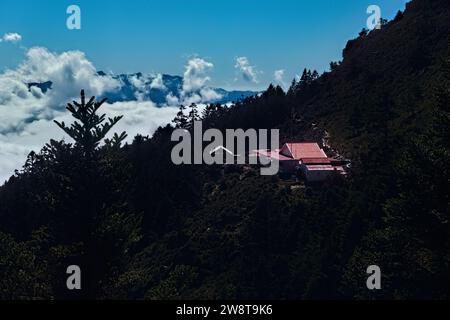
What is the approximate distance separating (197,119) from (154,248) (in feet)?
213

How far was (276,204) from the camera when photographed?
5734 centimetres

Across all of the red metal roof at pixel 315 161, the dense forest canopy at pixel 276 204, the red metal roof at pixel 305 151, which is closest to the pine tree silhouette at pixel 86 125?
the dense forest canopy at pixel 276 204

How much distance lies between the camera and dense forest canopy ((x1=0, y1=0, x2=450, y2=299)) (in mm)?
20391

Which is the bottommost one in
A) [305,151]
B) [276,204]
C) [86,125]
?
[276,204]

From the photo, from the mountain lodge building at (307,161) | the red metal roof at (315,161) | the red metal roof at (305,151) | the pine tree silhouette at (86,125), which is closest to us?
the pine tree silhouette at (86,125)

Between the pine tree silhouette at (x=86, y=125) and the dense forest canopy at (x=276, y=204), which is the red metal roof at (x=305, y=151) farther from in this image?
the pine tree silhouette at (x=86, y=125)

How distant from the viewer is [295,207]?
2416 inches

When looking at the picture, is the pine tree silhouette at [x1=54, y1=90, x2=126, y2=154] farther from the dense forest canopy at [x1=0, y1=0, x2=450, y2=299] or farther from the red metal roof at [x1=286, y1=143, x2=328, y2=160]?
the red metal roof at [x1=286, y1=143, x2=328, y2=160]

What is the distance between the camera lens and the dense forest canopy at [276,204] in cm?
2039

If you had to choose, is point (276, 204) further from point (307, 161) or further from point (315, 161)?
point (315, 161)

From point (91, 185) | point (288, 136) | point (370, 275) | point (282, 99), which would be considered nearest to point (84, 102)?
point (91, 185)

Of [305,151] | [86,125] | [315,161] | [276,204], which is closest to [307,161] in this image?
[315,161]
